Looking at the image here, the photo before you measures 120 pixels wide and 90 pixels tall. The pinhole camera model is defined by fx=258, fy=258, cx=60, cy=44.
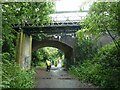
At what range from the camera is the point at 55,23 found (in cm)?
1698

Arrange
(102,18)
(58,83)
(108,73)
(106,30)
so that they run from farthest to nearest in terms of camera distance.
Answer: (58,83) → (108,73) → (106,30) → (102,18)

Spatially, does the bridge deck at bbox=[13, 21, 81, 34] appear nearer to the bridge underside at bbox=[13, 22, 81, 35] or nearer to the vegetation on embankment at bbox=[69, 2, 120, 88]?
the bridge underside at bbox=[13, 22, 81, 35]

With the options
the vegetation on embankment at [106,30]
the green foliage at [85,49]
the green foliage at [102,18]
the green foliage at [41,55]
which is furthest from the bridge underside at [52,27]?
the green foliage at [41,55]

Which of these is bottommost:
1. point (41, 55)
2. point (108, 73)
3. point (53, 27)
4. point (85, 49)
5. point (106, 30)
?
point (41, 55)

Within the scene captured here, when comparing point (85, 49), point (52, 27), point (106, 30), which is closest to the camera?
point (106, 30)

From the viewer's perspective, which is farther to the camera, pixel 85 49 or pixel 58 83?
pixel 85 49

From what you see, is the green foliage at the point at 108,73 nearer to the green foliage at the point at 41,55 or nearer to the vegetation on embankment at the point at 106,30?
the vegetation on embankment at the point at 106,30

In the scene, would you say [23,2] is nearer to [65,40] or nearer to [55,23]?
[55,23]

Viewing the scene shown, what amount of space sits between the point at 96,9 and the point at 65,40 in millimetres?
12538

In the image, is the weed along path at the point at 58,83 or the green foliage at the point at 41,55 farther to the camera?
the green foliage at the point at 41,55

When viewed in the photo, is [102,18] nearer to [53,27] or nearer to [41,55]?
[53,27]

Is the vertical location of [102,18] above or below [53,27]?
above

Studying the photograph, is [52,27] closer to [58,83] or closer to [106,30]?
[58,83]

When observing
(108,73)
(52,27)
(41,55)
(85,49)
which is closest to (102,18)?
(108,73)
